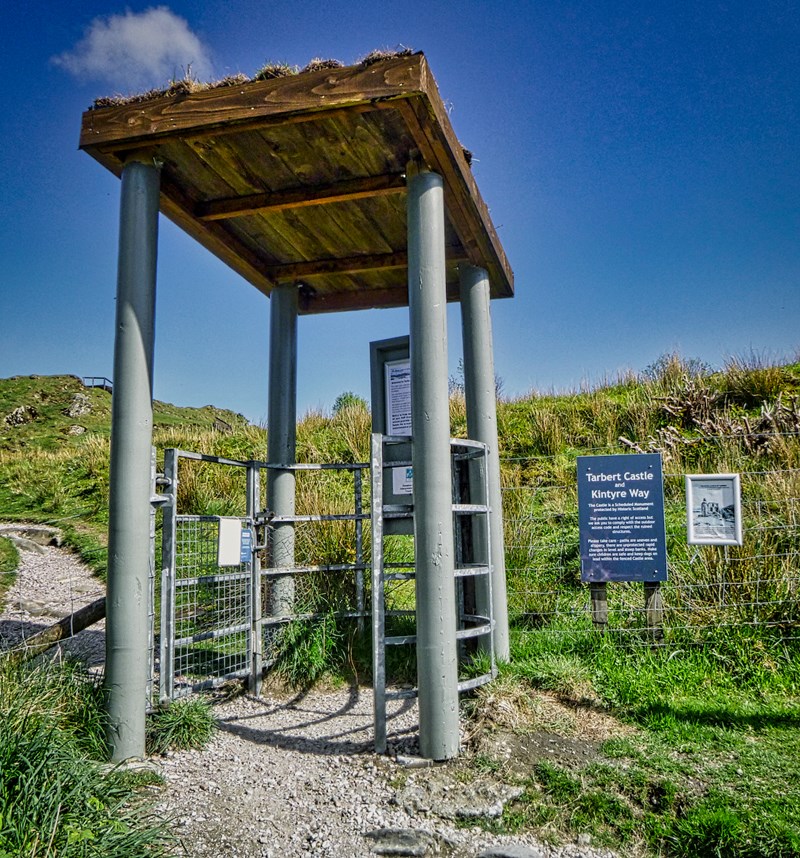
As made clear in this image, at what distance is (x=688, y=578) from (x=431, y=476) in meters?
3.11

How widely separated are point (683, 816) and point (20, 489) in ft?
46.3

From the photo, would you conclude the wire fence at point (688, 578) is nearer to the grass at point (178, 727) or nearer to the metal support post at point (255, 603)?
the metal support post at point (255, 603)

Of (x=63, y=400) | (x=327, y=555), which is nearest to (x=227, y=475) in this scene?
(x=327, y=555)

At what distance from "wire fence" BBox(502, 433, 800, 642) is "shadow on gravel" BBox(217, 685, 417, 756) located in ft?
5.78

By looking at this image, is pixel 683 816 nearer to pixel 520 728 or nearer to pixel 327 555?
pixel 520 728

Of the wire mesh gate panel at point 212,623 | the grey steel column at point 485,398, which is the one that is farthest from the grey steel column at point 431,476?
the wire mesh gate panel at point 212,623

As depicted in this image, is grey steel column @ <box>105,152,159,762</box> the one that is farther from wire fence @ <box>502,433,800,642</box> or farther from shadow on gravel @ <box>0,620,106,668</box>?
wire fence @ <box>502,433,800,642</box>

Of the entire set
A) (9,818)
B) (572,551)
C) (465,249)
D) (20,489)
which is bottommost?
(9,818)

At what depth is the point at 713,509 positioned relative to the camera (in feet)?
18.9

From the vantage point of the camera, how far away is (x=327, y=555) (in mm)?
6715

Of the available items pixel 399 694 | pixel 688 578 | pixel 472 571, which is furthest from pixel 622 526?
pixel 399 694

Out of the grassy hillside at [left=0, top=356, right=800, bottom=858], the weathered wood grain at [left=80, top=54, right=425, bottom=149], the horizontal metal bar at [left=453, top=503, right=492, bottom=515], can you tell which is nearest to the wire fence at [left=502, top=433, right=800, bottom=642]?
the grassy hillside at [left=0, top=356, right=800, bottom=858]

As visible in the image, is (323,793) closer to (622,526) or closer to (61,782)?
(61,782)

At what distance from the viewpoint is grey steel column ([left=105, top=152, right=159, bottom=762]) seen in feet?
13.1
